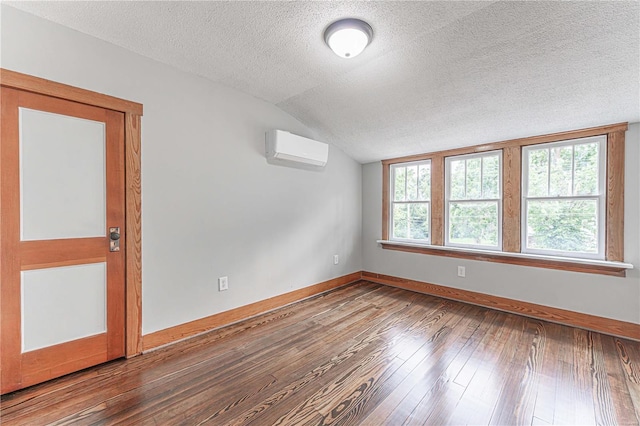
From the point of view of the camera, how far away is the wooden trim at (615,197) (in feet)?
8.18

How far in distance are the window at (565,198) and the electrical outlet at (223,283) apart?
3256mm

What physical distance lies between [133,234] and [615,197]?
13.9 ft

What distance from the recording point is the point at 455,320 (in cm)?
279

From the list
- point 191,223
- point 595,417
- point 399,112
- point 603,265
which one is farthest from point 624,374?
point 191,223

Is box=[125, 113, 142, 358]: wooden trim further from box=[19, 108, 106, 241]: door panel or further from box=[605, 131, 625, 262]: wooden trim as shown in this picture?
box=[605, 131, 625, 262]: wooden trim

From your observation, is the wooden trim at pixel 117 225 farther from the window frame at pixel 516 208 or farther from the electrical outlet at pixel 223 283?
the window frame at pixel 516 208

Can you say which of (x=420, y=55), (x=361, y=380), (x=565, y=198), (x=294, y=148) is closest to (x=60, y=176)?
(x=294, y=148)

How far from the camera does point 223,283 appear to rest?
8.66ft

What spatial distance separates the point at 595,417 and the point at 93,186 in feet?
11.3

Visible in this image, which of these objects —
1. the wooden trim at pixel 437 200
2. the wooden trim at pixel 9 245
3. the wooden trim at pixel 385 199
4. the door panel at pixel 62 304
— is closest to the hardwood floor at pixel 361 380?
the wooden trim at pixel 9 245

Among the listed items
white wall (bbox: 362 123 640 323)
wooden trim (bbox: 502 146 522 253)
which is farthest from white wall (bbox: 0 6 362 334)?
wooden trim (bbox: 502 146 522 253)

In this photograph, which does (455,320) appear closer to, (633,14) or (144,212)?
(633,14)

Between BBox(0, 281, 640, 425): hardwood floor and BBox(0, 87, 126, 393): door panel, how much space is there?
0.71 ft

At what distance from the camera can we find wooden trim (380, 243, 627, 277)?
2520 millimetres
